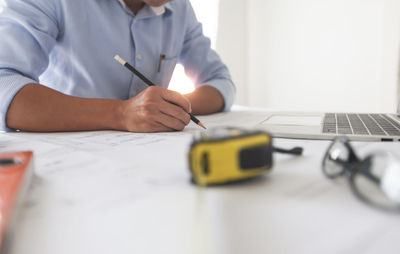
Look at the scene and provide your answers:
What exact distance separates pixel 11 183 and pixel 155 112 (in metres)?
0.36

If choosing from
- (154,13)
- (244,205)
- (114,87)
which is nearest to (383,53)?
(154,13)

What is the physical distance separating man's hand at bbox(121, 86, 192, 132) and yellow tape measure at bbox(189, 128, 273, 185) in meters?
0.33

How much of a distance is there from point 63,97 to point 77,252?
0.48 metres

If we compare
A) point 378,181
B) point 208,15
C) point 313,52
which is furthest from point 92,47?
point 313,52

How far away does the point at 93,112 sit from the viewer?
636 mm

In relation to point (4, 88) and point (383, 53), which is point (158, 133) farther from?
point (383, 53)

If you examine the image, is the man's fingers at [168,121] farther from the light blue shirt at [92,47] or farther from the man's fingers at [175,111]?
the light blue shirt at [92,47]

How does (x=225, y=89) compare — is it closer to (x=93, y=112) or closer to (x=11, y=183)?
(x=93, y=112)

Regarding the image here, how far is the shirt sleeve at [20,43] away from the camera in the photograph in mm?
629

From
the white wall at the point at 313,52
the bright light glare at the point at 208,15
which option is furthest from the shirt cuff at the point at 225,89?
the white wall at the point at 313,52

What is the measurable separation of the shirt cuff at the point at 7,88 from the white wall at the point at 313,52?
183 centimetres

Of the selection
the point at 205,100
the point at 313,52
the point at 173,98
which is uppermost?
the point at 173,98

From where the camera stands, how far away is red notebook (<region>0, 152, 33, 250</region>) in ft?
0.73

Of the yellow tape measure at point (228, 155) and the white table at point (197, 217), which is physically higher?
the yellow tape measure at point (228, 155)
